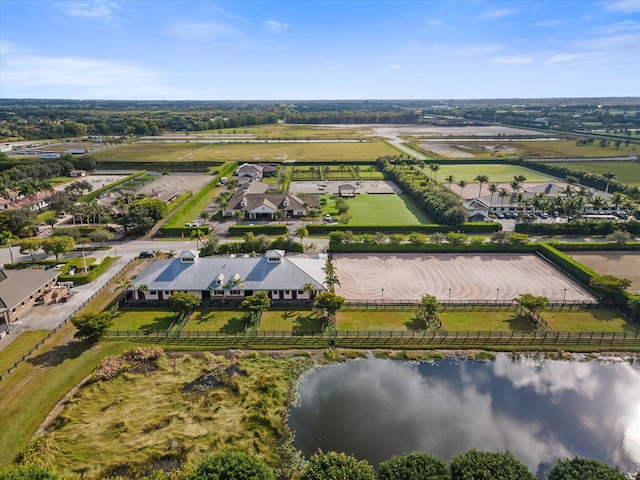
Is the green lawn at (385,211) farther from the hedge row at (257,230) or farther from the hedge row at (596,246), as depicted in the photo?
the hedge row at (596,246)

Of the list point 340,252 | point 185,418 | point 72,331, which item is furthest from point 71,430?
point 340,252

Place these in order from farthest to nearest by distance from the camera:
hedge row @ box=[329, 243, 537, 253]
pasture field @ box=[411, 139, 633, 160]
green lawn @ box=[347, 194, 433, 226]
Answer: pasture field @ box=[411, 139, 633, 160], green lawn @ box=[347, 194, 433, 226], hedge row @ box=[329, 243, 537, 253]

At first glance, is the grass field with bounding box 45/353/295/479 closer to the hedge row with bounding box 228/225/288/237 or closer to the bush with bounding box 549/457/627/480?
the bush with bounding box 549/457/627/480

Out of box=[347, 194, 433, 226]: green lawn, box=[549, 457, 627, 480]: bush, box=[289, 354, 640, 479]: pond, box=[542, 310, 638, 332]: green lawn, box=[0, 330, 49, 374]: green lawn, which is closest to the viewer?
box=[549, 457, 627, 480]: bush

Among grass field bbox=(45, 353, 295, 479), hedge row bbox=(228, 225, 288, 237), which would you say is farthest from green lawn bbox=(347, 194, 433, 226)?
grass field bbox=(45, 353, 295, 479)

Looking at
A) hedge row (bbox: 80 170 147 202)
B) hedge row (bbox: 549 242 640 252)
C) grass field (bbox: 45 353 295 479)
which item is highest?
hedge row (bbox: 80 170 147 202)

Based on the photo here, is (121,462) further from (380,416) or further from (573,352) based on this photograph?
(573,352)
